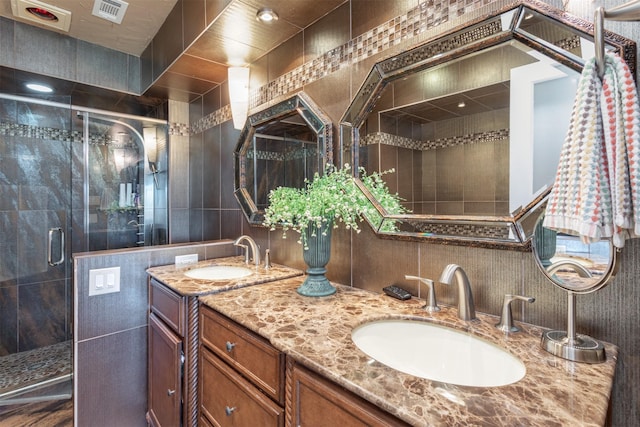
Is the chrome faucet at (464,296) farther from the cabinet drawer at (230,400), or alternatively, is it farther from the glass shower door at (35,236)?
the glass shower door at (35,236)

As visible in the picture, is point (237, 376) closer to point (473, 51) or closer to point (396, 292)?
point (396, 292)

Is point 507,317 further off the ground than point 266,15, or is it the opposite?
point 266,15

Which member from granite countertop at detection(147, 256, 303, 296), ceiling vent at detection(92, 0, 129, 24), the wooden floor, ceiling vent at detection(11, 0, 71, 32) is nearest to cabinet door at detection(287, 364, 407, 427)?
granite countertop at detection(147, 256, 303, 296)

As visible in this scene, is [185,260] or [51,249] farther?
[51,249]

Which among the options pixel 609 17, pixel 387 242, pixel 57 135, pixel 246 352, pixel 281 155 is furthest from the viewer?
pixel 57 135

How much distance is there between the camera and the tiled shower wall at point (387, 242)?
81 centimetres

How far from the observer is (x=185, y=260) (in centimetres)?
204

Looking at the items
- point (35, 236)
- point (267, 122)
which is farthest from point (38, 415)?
Answer: point (267, 122)

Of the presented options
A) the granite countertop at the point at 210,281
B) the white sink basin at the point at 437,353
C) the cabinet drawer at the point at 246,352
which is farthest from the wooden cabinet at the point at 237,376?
the white sink basin at the point at 437,353

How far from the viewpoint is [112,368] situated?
1.75m

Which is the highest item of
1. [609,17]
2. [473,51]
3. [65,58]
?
[65,58]

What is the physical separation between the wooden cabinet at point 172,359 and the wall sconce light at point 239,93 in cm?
115

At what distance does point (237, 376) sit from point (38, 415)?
178cm

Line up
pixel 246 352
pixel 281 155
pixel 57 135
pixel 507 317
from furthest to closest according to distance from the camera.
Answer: pixel 57 135
pixel 281 155
pixel 246 352
pixel 507 317
